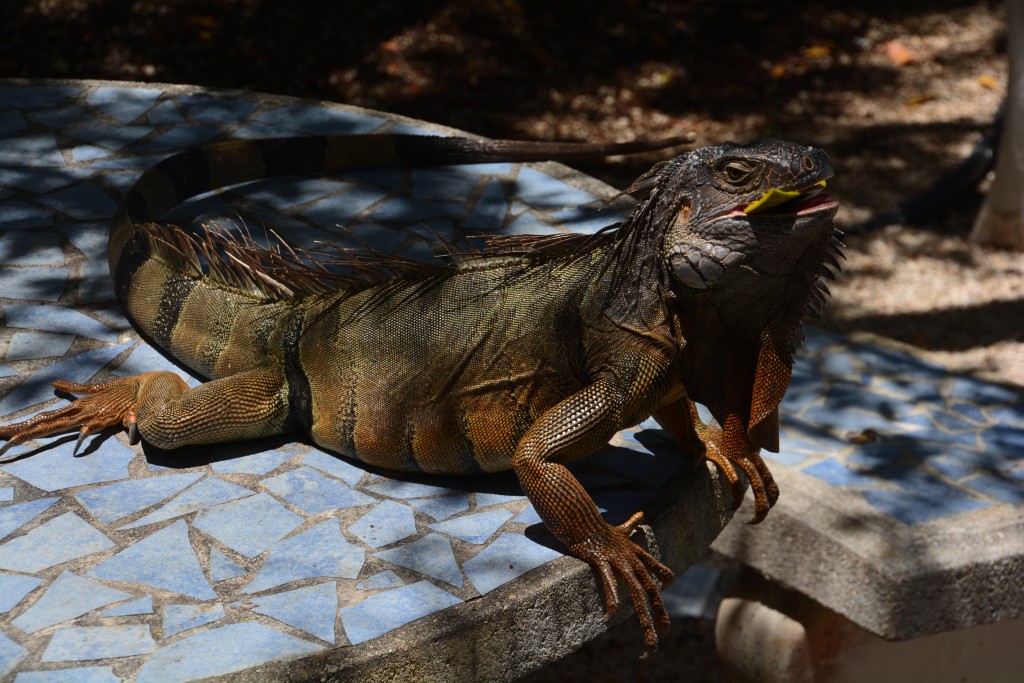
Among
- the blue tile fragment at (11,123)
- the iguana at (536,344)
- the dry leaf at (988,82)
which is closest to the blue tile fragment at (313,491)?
the iguana at (536,344)

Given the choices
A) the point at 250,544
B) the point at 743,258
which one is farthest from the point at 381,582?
the point at 743,258

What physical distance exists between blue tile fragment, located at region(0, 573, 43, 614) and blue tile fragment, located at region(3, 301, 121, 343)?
127 cm

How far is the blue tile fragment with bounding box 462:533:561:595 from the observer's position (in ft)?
9.50

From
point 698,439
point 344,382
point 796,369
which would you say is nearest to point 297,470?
point 344,382

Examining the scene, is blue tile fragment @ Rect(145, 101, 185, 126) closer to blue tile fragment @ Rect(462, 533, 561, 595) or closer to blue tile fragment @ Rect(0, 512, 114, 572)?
blue tile fragment @ Rect(0, 512, 114, 572)

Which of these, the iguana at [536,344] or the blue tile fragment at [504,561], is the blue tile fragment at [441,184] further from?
the blue tile fragment at [504,561]

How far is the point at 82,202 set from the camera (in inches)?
186

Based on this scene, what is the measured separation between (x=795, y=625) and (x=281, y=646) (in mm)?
2557

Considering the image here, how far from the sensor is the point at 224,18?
898cm

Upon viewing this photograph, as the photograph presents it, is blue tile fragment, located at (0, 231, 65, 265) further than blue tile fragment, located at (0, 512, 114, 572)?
Yes

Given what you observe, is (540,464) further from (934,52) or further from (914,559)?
(934,52)

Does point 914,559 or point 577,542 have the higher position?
point 577,542

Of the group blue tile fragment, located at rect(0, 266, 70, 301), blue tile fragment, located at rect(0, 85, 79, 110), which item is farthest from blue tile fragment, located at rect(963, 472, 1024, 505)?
blue tile fragment, located at rect(0, 85, 79, 110)

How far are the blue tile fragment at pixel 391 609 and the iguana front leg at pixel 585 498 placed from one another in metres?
0.34
